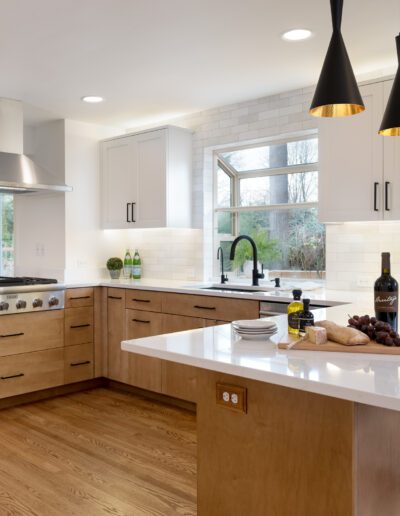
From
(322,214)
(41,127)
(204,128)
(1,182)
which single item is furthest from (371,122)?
(41,127)

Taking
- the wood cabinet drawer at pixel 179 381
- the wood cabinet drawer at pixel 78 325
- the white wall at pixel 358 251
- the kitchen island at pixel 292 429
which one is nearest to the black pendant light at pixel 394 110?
the kitchen island at pixel 292 429

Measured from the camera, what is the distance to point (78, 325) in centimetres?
459

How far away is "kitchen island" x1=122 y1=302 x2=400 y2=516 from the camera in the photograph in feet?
4.88

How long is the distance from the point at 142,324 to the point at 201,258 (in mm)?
903

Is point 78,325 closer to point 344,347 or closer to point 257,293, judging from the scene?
point 257,293

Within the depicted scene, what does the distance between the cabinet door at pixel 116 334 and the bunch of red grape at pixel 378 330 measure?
286 cm

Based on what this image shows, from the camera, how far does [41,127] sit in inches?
212

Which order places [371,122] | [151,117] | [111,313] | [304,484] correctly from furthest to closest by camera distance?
[151,117] → [111,313] → [371,122] → [304,484]

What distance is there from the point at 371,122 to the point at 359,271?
107 cm

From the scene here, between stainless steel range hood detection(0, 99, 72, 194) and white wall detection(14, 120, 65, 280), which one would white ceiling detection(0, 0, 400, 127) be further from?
white wall detection(14, 120, 65, 280)

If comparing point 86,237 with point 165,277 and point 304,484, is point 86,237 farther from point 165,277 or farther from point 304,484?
point 304,484

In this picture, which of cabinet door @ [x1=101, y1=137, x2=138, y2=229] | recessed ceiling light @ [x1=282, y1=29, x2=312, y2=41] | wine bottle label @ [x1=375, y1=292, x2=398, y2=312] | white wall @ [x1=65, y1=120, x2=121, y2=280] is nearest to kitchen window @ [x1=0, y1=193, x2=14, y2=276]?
white wall @ [x1=65, y1=120, x2=121, y2=280]

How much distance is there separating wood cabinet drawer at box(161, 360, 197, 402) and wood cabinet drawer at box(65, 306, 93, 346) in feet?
2.79

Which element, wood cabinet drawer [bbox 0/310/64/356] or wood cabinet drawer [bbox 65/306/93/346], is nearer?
wood cabinet drawer [bbox 0/310/64/356]
